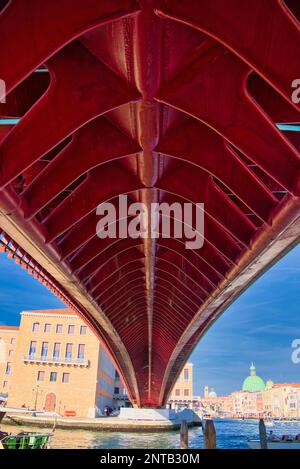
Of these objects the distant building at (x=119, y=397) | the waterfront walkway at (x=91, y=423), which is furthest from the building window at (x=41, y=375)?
the distant building at (x=119, y=397)

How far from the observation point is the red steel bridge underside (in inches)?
201

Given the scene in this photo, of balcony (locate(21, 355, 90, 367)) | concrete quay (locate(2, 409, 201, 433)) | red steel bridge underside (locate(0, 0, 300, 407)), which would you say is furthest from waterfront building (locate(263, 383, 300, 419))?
red steel bridge underside (locate(0, 0, 300, 407))

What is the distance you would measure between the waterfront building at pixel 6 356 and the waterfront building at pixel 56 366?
5.99 metres

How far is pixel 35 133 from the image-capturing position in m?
7.04

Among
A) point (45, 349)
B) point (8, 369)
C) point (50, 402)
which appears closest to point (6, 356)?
point (8, 369)

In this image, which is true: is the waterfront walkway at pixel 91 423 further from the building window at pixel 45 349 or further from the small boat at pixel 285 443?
the small boat at pixel 285 443

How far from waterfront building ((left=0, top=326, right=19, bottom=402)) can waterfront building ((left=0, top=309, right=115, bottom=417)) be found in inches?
236

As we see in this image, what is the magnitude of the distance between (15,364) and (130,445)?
1216 inches

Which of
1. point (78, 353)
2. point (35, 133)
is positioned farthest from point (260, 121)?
point (78, 353)

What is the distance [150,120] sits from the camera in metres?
7.68

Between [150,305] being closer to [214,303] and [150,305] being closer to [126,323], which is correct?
[126,323]

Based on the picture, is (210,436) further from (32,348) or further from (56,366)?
(32,348)

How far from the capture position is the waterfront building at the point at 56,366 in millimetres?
57344
